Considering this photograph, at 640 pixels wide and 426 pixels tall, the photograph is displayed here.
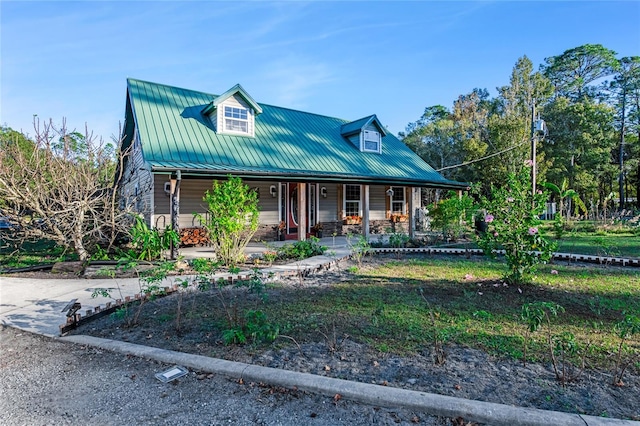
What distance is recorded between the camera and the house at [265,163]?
10555mm

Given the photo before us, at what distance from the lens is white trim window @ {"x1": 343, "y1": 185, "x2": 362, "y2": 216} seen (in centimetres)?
1507

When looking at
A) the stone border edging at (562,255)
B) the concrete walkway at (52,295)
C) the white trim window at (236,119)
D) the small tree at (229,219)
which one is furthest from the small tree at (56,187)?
the stone border edging at (562,255)

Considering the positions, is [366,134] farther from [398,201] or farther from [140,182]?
[140,182]

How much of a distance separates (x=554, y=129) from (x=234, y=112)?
2783cm

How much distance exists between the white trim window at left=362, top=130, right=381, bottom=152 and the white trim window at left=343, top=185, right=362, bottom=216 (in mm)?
2177

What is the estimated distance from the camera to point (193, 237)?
11305 mm

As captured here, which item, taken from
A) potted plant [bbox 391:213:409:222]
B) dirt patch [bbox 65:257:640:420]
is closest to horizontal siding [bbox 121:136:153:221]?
dirt patch [bbox 65:257:640:420]

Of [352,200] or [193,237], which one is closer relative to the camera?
[193,237]

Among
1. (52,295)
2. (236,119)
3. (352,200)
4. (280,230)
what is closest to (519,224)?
(52,295)

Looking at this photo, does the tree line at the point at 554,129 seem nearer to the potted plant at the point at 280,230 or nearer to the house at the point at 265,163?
the house at the point at 265,163

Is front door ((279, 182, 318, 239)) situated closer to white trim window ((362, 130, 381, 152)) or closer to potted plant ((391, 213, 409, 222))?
white trim window ((362, 130, 381, 152))

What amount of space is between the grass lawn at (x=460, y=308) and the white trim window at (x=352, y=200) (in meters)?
8.28

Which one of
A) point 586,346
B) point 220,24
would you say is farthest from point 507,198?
point 220,24

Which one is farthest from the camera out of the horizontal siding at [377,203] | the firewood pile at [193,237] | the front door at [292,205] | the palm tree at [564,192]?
the horizontal siding at [377,203]
